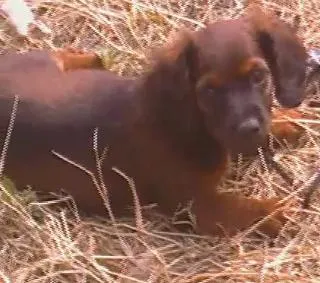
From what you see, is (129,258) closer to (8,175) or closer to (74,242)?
(74,242)

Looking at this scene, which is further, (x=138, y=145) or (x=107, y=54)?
(x=107, y=54)

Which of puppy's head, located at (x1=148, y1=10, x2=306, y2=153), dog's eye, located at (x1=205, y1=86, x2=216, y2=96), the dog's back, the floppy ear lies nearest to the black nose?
puppy's head, located at (x1=148, y1=10, x2=306, y2=153)

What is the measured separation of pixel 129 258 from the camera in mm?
2504

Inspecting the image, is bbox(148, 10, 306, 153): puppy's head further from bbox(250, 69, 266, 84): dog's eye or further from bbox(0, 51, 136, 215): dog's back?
bbox(0, 51, 136, 215): dog's back

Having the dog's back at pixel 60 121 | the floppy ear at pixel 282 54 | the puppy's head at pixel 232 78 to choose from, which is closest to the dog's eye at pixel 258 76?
the puppy's head at pixel 232 78

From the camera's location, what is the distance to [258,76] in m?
2.29

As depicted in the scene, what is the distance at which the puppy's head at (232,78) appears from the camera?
7.46 ft

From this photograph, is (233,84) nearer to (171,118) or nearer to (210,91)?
(210,91)

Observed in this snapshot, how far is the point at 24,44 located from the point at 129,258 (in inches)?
41.5

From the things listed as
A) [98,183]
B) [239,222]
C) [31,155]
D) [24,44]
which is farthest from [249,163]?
[24,44]

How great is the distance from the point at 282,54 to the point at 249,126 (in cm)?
26

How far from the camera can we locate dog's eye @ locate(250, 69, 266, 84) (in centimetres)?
228

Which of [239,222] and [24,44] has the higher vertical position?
[24,44]

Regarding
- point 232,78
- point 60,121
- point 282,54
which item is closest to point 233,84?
point 232,78
